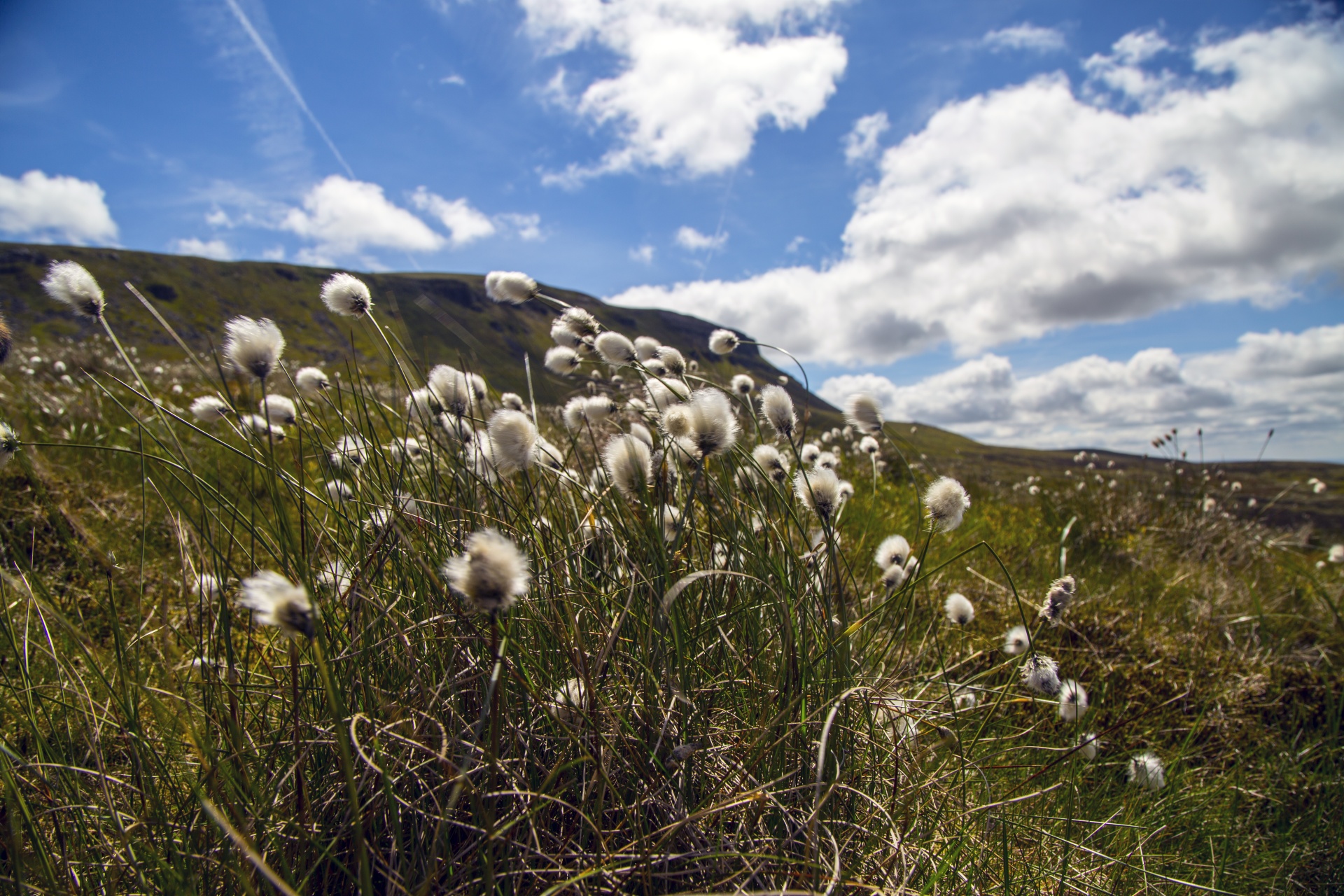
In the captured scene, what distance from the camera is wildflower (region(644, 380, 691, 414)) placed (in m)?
2.52

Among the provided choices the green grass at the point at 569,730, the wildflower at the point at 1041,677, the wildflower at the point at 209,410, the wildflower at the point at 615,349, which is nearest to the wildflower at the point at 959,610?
the green grass at the point at 569,730

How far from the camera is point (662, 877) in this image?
1423mm

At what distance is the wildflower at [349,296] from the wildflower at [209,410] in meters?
0.59

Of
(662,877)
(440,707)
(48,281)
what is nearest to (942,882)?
(662,877)

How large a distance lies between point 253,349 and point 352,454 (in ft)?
3.10

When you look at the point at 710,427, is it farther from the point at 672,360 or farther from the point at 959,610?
the point at 959,610

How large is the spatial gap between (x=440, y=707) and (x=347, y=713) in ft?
0.82

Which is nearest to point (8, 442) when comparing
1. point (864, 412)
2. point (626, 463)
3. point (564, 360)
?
point (626, 463)

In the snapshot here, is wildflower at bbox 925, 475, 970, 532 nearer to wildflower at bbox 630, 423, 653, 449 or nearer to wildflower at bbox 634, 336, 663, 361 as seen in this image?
wildflower at bbox 630, 423, 653, 449

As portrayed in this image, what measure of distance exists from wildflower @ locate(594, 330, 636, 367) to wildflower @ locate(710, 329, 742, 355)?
832 mm

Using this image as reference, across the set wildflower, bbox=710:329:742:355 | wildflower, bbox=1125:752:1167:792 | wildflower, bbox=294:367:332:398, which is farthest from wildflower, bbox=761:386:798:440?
wildflower, bbox=1125:752:1167:792

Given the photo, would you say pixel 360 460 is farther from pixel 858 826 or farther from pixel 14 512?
pixel 14 512

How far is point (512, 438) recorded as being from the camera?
168cm

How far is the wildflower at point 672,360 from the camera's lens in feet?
9.47
